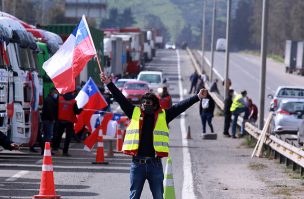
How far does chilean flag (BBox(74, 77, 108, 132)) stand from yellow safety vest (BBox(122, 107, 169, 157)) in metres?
13.6

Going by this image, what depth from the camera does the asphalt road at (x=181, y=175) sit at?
1788cm

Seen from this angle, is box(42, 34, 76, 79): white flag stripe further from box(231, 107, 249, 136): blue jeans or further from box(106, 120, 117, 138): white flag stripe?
box(231, 107, 249, 136): blue jeans

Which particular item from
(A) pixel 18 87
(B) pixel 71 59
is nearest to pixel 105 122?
(A) pixel 18 87

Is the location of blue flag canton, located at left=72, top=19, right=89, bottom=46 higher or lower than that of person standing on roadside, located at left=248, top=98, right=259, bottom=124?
higher

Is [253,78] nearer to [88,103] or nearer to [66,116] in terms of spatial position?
[88,103]

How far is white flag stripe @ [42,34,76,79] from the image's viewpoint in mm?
15270

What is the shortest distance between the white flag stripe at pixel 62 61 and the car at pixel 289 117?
1941 centimetres

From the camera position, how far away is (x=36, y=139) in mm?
24578

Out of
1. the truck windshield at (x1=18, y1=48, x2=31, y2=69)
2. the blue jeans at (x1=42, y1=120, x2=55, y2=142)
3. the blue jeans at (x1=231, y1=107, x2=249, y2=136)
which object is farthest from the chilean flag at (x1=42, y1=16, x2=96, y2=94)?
the blue jeans at (x1=231, y1=107, x2=249, y2=136)

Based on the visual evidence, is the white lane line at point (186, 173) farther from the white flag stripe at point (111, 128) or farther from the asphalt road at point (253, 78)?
the asphalt road at point (253, 78)

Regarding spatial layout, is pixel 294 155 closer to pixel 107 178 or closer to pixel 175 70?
pixel 107 178

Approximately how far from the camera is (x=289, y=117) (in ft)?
113

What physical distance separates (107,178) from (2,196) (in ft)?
12.2

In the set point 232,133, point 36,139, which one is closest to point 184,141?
point 232,133
